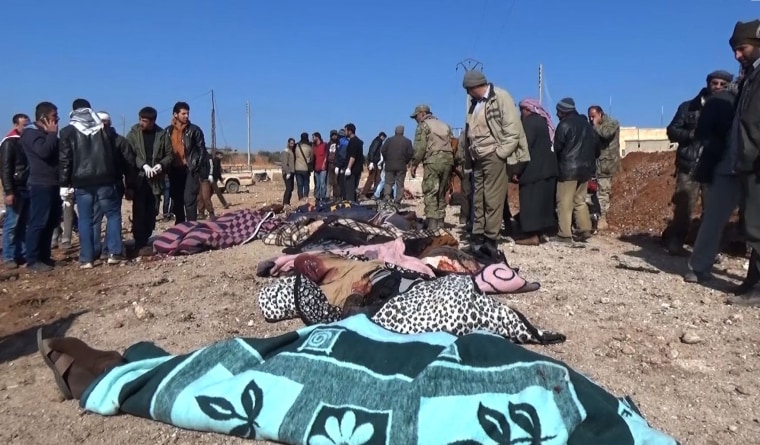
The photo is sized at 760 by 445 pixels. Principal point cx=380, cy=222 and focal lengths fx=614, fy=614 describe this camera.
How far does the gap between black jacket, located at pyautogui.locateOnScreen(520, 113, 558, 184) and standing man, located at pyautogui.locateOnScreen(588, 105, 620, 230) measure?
254 cm

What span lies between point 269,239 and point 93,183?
202cm

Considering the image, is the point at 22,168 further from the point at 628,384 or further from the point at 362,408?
the point at 628,384

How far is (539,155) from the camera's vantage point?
7234mm

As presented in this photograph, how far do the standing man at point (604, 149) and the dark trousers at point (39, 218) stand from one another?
7443 mm

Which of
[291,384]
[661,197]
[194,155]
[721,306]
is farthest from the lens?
[661,197]

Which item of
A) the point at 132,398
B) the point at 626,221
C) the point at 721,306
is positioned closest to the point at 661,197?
the point at 626,221

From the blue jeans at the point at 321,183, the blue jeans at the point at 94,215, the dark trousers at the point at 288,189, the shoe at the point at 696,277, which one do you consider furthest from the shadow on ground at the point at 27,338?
the blue jeans at the point at 321,183

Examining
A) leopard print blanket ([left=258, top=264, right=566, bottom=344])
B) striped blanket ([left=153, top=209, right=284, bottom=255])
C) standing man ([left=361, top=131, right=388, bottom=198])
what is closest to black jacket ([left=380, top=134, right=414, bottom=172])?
standing man ([left=361, top=131, right=388, bottom=198])

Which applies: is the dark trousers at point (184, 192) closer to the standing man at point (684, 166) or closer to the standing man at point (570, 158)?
the standing man at point (570, 158)

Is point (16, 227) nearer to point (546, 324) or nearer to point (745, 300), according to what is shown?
point (546, 324)

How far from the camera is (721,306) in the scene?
4.56 m

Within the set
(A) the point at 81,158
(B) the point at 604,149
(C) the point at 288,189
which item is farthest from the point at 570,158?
(C) the point at 288,189

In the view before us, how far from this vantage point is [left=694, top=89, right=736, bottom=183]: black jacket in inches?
205

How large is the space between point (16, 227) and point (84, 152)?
1.47 meters
